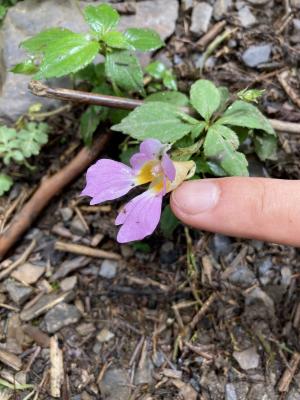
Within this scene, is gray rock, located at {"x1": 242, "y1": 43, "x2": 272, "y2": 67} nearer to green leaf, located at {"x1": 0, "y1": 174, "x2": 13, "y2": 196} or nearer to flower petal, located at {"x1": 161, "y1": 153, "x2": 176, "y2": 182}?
flower petal, located at {"x1": 161, "y1": 153, "x2": 176, "y2": 182}

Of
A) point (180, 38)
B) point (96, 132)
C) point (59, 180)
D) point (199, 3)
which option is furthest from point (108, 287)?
point (199, 3)

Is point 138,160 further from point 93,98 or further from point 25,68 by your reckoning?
point 25,68

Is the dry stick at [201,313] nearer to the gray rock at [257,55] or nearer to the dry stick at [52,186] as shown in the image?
the dry stick at [52,186]

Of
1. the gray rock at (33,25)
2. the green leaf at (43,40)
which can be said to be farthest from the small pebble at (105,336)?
the green leaf at (43,40)

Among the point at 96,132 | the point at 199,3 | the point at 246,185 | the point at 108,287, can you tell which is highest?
the point at 199,3

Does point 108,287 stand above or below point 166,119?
below

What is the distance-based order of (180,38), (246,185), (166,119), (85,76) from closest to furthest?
(246,185) → (166,119) → (85,76) → (180,38)

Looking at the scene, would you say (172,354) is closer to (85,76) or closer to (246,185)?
(246,185)

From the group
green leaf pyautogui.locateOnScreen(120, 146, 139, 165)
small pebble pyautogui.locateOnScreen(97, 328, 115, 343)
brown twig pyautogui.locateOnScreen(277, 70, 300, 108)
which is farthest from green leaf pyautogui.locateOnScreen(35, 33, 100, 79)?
small pebble pyautogui.locateOnScreen(97, 328, 115, 343)

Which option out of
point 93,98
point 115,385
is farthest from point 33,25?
point 115,385
